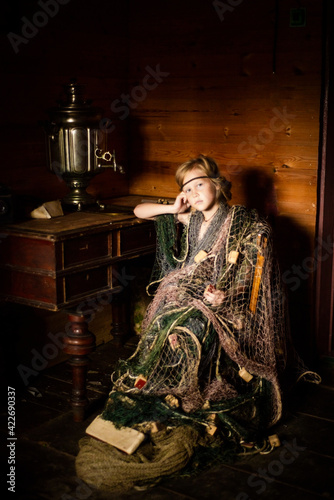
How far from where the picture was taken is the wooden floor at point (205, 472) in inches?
96.7

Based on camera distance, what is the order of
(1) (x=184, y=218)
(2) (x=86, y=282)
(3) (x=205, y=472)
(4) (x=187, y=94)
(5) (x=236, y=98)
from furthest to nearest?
1. (4) (x=187, y=94)
2. (5) (x=236, y=98)
3. (1) (x=184, y=218)
4. (2) (x=86, y=282)
5. (3) (x=205, y=472)

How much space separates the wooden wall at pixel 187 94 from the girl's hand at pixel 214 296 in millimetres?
917

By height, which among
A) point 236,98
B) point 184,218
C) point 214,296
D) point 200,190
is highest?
point 236,98

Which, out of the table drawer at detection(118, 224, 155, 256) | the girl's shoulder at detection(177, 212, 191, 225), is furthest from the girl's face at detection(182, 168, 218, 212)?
the table drawer at detection(118, 224, 155, 256)

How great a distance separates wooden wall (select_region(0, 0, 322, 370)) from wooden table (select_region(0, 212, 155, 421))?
0.48 metres

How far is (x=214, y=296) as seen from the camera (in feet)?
9.55

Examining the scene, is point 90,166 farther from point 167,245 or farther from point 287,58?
point 287,58

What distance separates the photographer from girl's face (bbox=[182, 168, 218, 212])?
308 cm

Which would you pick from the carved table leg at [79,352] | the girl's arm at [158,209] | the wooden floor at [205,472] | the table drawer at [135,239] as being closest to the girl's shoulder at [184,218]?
the girl's arm at [158,209]

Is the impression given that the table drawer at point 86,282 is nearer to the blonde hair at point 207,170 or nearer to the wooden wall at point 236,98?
the blonde hair at point 207,170

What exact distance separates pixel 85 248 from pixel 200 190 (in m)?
0.67

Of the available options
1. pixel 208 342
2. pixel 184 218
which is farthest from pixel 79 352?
pixel 184 218

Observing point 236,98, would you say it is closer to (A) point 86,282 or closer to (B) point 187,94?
(B) point 187,94

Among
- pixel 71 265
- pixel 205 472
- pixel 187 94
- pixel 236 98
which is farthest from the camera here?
pixel 187 94
